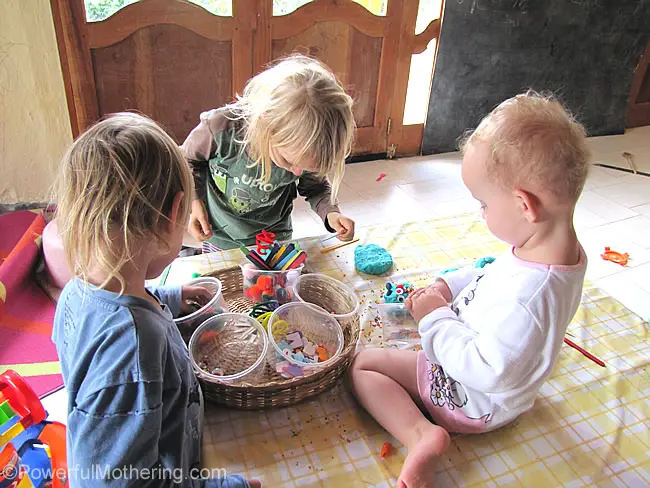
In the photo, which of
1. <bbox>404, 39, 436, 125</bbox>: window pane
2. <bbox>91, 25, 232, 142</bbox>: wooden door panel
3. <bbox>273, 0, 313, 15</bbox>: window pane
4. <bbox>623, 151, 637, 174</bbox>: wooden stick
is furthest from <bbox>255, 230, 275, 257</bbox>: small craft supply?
<bbox>623, 151, 637, 174</bbox>: wooden stick

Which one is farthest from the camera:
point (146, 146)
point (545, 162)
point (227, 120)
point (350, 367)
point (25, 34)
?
point (25, 34)

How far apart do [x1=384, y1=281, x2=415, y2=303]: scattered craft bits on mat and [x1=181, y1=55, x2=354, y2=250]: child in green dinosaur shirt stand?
184 millimetres

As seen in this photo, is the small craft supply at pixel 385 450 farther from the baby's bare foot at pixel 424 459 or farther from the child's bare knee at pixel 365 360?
the child's bare knee at pixel 365 360

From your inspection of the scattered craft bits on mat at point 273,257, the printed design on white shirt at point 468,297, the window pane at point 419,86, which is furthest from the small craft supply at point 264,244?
the window pane at point 419,86

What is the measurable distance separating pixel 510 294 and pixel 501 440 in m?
0.32

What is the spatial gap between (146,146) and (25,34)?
1537mm

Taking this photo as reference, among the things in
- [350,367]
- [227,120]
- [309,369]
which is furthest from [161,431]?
[227,120]

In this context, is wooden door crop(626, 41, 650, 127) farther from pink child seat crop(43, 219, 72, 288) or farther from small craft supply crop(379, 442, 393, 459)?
pink child seat crop(43, 219, 72, 288)

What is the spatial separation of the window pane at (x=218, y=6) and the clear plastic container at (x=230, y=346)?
5.15 feet

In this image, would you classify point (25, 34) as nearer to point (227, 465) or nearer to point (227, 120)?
point (227, 120)

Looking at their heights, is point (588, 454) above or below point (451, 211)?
above

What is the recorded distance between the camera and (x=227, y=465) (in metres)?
0.86

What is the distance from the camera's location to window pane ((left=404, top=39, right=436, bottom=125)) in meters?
2.64

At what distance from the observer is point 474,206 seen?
237 cm
